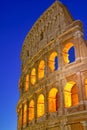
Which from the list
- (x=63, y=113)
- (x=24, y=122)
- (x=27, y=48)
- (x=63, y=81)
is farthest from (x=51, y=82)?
(x=27, y=48)

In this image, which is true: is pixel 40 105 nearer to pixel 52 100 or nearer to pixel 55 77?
pixel 52 100

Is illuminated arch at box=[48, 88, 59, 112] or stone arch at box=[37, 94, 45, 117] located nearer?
illuminated arch at box=[48, 88, 59, 112]

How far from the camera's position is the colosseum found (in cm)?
1370

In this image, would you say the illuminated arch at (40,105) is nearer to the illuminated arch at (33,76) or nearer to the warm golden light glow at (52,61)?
the warm golden light glow at (52,61)

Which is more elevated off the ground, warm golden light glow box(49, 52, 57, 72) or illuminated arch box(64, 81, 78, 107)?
warm golden light glow box(49, 52, 57, 72)

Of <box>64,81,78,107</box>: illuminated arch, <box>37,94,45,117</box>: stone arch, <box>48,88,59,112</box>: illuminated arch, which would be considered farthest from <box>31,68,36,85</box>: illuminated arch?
<box>64,81,78,107</box>: illuminated arch

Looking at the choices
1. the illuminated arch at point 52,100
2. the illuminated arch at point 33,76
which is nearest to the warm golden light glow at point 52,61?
the illuminated arch at point 52,100

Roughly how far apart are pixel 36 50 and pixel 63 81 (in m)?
5.79

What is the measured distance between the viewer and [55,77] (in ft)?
51.2

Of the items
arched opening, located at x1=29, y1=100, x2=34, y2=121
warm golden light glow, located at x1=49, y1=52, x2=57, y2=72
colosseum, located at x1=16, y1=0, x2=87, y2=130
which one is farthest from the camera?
arched opening, located at x1=29, y1=100, x2=34, y2=121

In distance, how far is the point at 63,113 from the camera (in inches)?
558

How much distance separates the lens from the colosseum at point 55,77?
13702 mm

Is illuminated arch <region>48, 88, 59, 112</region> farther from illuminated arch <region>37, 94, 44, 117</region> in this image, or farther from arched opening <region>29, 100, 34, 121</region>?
arched opening <region>29, 100, 34, 121</region>

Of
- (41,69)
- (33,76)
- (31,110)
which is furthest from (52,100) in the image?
(33,76)
